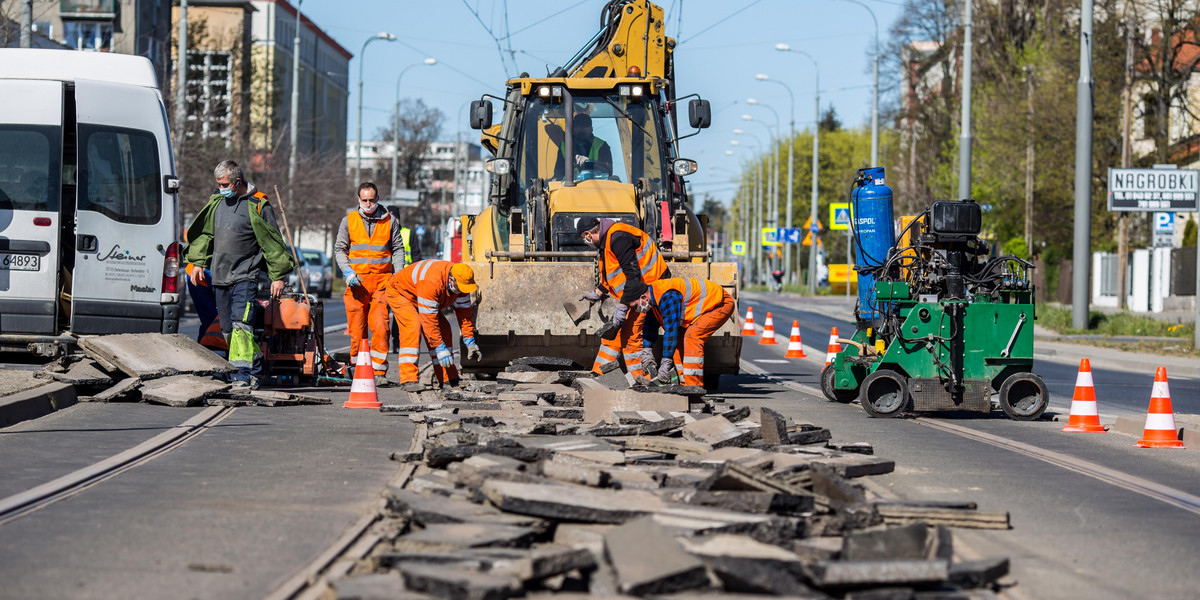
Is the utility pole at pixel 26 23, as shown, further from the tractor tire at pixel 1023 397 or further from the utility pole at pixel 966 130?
the tractor tire at pixel 1023 397

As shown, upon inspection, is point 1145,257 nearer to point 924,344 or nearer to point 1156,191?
point 1156,191

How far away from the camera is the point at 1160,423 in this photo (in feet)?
35.8

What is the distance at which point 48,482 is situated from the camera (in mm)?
7492

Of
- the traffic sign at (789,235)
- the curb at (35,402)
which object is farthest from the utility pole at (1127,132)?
the curb at (35,402)

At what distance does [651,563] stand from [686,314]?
8000 millimetres

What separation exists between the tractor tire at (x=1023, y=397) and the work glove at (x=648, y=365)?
312 cm

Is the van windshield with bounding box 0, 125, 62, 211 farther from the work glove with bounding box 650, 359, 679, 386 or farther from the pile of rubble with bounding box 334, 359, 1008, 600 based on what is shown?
the work glove with bounding box 650, 359, 679, 386

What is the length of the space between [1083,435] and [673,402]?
11.5 feet

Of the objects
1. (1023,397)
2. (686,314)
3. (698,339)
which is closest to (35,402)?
(686,314)

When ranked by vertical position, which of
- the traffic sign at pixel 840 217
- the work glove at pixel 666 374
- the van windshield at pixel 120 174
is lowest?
the work glove at pixel 666 374

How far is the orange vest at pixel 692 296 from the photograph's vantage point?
13000mm

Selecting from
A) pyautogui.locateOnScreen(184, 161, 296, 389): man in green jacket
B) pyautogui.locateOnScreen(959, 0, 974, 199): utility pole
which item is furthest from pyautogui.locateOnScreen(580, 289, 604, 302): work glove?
pyautogui.locateOnScreen(959, 0, 974, 199): utility pole

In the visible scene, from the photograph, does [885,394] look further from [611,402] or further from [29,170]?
[29,170]

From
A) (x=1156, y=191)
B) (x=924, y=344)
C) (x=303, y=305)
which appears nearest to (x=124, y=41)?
(x=1156, y=191)
